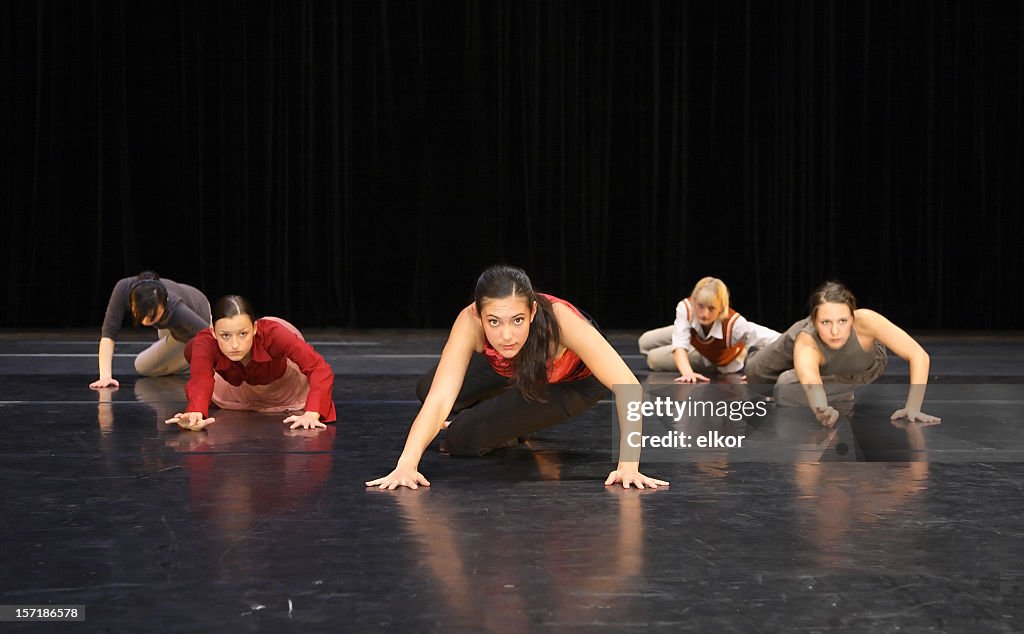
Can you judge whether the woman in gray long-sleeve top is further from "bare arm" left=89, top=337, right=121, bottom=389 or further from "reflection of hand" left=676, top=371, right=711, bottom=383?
"reflection of hand" left=676, top=371, right=711, bottom=383

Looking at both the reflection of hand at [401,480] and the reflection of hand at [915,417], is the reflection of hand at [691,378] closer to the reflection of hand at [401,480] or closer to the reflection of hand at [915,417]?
the reflection of hand at [915,417]

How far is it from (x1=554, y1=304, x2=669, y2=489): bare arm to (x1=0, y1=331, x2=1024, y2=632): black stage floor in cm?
5

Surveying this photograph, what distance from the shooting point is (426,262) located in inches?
294

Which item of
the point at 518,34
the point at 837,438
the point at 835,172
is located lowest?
the point at 837,438

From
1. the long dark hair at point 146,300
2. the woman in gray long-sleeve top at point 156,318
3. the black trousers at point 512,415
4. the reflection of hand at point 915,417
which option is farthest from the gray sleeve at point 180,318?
the reflection of hand at point 915,417

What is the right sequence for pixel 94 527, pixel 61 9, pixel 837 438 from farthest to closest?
1. pixel 61 9
2. pixel 837 438
3. pixel 94 527

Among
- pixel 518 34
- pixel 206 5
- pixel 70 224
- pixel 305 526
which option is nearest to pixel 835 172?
pixel 518 34

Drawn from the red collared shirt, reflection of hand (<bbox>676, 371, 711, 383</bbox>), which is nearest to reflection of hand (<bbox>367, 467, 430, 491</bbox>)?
the red collared shirt

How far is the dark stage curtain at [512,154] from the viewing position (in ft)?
23.9

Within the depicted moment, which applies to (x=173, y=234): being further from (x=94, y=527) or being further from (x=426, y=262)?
(x=94, y=527)

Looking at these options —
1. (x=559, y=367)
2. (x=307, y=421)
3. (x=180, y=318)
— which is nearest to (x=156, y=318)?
(x=180, y=318)

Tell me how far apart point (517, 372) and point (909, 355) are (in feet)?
5.14

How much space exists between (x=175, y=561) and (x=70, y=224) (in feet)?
20.2

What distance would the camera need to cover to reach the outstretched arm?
2387 millimetres
